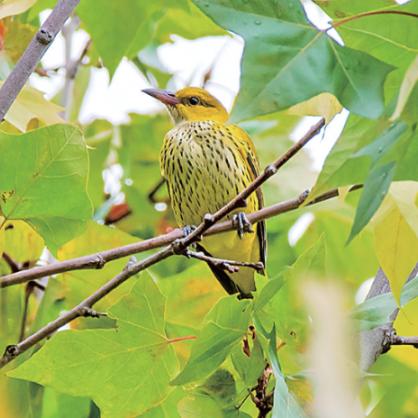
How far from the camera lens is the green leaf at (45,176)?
149 cm

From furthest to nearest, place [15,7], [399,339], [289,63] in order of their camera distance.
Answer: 1. [15,7]
2. [399,339]
3. [289,63]

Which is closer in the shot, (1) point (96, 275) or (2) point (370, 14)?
(2) point (370, 14)

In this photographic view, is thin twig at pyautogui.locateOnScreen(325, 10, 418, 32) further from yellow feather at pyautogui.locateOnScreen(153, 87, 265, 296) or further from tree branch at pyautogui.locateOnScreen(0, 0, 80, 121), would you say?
yellow feather at pyautogui.locateOnScreen(153, 87, 265, 296)

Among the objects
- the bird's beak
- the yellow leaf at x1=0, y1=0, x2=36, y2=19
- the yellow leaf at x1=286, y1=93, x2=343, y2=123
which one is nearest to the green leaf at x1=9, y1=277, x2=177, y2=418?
the yellow leaf at x1=286, y1=93, x2=343, y2=123

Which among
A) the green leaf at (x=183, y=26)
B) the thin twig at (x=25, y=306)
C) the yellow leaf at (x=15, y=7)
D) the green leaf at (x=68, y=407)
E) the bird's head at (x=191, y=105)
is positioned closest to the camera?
the yellow leaf at (x=15, y=7)

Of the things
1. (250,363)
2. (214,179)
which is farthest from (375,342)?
(214,179)

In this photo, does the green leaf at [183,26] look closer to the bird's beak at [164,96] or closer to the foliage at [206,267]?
the bird's beak at [164,96]

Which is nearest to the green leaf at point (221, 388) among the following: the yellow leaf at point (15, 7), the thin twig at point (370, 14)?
the thin twig at point (370, 14)

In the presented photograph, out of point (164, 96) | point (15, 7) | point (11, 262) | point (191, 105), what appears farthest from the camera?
point (191, 105)

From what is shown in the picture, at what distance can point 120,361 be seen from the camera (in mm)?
1502

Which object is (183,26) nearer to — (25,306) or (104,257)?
(25,306)

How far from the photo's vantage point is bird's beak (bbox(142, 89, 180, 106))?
289 centimetres

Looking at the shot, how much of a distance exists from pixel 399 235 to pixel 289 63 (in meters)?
0.35

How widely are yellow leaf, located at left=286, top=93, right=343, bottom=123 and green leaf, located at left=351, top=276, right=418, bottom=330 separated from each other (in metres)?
0.29
